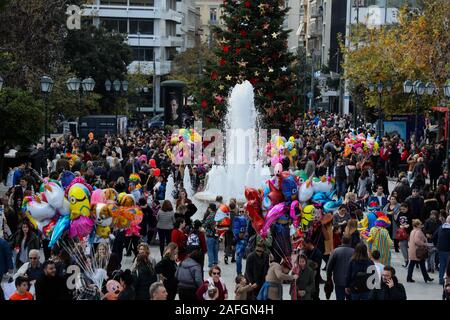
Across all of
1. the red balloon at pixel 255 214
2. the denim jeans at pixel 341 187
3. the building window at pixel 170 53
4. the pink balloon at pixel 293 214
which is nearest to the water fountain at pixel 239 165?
the denim jeans at pixel 341 187

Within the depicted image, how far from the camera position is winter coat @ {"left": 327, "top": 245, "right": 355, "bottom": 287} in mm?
14719

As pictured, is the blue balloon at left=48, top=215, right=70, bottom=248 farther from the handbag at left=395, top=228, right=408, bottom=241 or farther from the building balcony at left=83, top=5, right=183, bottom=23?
the building balcony at left=83, top=5, right=183, bottom=23

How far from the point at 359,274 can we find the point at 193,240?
300cm

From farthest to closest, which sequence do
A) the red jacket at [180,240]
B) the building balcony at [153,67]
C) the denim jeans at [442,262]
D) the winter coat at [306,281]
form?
the building balcony at [153,67]
the denim jeans at [442,262]
the red jacket at [180,240]
the winter coat at [306,281]

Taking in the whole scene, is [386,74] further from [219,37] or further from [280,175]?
[280,175]

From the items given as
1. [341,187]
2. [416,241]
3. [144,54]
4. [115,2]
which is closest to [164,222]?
[416,241]

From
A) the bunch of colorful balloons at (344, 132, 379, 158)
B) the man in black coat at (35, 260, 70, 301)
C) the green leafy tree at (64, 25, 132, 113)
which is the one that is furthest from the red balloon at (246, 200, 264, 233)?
the green leafy tree at (64, 25, 132, 113)

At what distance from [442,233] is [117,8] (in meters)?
76.0

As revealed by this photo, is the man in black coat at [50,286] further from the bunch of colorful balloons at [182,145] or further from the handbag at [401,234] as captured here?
the bunch of colorful balloons at [182,145]

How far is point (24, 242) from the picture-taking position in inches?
663

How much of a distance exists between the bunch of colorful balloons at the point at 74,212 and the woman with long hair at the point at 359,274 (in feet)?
13.7

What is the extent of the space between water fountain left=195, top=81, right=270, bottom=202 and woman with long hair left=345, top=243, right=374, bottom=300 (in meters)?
9.13

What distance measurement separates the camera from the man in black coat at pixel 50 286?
41.8ft

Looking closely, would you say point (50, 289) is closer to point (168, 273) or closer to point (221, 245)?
point (168, 273)
